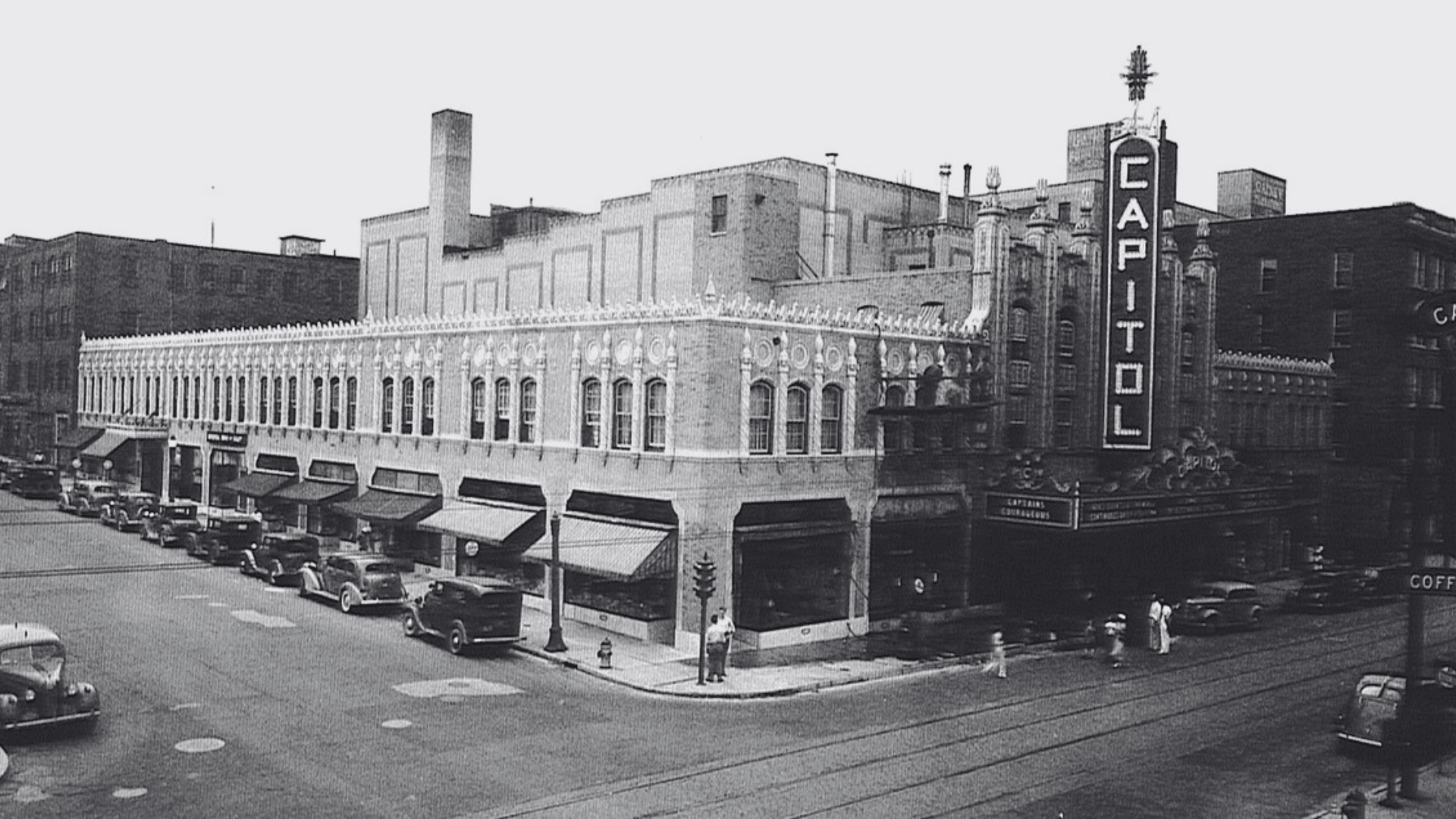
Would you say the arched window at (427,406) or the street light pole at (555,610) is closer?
the street light pole at (555,610)

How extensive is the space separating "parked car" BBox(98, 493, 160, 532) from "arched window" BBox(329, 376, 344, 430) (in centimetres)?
910

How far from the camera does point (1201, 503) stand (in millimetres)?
40969

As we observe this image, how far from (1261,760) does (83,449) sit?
200 ft

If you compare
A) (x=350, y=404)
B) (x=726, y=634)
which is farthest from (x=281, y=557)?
(x=726, y=634)

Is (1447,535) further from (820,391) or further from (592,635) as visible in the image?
(592,635)

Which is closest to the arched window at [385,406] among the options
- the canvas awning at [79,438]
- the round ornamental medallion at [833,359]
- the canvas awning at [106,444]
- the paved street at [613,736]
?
the paved street at [613,736]

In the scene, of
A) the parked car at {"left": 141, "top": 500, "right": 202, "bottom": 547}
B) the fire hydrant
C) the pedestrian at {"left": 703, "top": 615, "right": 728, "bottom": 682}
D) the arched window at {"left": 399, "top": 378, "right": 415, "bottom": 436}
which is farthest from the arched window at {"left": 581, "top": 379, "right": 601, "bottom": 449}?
the fire hydrant

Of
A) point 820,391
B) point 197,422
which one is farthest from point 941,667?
point 197,422

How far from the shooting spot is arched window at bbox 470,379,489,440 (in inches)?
1582

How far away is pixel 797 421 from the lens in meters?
34.3

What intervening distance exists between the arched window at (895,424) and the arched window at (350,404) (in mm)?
21026

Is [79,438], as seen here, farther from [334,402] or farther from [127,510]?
[334,402]

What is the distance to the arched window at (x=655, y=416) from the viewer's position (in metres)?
33.4

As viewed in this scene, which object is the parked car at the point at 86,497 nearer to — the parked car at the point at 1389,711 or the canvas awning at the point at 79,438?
the canvas awning at the point at 79,438
